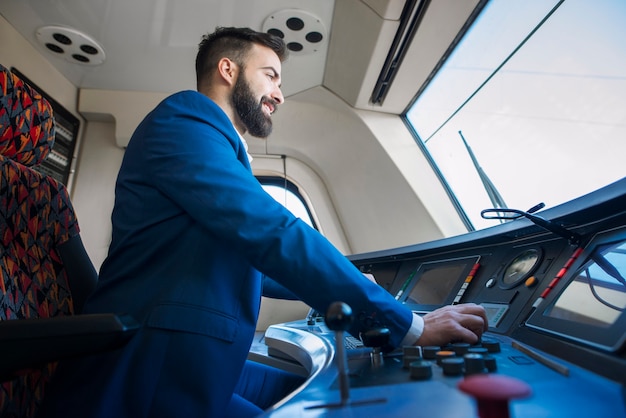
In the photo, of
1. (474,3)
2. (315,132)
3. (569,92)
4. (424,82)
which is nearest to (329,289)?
(569,92)

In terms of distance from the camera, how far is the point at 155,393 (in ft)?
2.25

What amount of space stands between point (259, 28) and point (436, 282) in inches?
66.0

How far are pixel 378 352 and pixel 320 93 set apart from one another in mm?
2219

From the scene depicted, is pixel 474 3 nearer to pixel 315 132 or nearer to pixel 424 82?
pixel 424 82

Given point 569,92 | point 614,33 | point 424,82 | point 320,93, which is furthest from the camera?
point 320,93

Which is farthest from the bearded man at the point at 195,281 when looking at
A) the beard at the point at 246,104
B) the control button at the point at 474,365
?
the beard at the point at 246,104

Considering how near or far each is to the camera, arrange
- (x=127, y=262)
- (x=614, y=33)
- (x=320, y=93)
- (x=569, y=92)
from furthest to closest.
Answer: (x=320, y=93)
(x=569, y=92)
(x=614, y=33)
(x=127, y=262)

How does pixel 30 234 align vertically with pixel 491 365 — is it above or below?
above

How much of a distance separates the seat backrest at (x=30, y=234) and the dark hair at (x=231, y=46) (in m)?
0.58

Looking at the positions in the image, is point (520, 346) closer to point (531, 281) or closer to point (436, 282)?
point (531, 281)

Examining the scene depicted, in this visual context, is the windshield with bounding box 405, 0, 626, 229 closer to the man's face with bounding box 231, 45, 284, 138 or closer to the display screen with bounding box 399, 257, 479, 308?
the display screen with bounding box 399, 257, 479, 308

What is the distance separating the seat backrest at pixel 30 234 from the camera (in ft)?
2.62

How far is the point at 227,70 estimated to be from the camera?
1308 mm

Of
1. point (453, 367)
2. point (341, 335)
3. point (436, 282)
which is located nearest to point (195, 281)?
point (341, 335)
